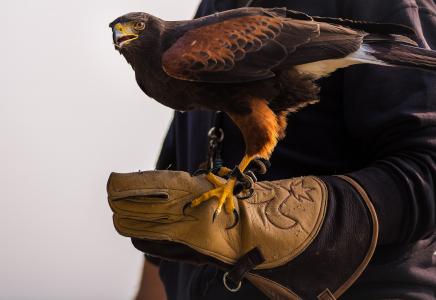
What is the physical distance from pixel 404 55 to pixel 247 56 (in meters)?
0.49

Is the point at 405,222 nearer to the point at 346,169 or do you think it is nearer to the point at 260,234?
the point at 346,169

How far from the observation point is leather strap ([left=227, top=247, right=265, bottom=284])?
0.95 meters

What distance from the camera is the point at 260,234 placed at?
98 centimetres

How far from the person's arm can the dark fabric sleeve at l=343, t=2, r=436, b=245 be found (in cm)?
146

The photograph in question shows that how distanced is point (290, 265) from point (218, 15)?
0.87 m

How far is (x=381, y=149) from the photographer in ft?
3.67

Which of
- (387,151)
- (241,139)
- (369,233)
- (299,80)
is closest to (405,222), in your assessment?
(369,233)

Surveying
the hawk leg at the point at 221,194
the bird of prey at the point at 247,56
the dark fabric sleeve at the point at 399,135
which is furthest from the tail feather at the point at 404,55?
A: the hawk leg at the point at 221,194

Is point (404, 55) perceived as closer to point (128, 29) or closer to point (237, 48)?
point (237, 48)

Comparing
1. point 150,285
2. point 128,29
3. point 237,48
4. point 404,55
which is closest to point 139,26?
point 128,29

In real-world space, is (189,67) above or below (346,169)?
above

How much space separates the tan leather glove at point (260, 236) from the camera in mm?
946

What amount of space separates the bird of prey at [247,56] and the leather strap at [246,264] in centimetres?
15

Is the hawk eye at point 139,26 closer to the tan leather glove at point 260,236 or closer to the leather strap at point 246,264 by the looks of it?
the tan leather glove at point 260,236
